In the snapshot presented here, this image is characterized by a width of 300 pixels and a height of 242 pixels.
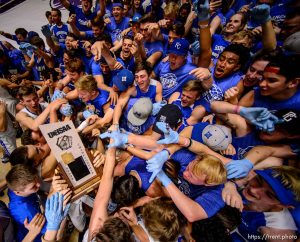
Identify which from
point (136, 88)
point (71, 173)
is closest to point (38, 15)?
point (136, 88)

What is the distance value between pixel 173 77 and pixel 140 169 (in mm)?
1680

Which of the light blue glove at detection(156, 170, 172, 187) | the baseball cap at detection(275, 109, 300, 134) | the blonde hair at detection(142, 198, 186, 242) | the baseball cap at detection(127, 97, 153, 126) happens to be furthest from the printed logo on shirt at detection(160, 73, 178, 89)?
the blonde hair at detection(142, 198, 186, 242)

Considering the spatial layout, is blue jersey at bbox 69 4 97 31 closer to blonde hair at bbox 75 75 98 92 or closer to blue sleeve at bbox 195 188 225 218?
blonde hair at bbox 75 75 98 92

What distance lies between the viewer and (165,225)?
1.43m

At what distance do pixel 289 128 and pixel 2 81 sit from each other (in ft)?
15.4

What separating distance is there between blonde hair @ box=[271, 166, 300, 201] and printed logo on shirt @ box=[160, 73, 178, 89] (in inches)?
75.1

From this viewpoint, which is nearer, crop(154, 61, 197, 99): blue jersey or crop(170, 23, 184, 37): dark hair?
crop(154, 61, 197, 99): blue jersey

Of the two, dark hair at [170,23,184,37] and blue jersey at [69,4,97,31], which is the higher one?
blue jersey at [69,4,97,31]

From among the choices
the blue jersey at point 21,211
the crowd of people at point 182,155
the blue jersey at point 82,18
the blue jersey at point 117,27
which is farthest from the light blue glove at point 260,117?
the blue jersey at point 82,18

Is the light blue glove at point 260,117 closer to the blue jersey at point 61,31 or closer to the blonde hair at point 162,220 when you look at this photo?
the blonde hair at point 162,220

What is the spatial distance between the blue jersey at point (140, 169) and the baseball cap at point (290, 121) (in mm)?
1349

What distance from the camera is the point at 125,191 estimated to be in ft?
5.65

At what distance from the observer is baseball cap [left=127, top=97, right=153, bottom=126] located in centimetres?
231

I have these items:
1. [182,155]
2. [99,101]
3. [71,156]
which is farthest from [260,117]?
[99,101]
